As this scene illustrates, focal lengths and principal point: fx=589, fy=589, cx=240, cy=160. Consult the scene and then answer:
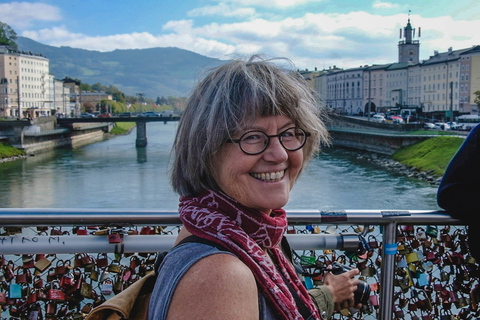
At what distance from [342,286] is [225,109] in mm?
714

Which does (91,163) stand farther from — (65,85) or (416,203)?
(65,85)

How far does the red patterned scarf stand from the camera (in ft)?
3.90

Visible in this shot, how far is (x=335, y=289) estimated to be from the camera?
66.9 inches

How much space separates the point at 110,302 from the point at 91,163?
35232mm

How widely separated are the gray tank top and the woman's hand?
561 mm

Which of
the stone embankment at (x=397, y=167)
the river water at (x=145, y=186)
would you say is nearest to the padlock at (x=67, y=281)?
the river water at (x=145, y=186)

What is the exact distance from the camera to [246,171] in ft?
4.40

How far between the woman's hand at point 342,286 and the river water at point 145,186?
12.1m

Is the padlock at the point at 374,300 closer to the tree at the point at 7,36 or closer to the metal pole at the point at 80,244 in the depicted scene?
the metal pole at the point at 80,244

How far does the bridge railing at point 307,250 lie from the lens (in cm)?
188

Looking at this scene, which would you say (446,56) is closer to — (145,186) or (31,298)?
(145,186)

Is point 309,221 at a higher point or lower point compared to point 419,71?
lower

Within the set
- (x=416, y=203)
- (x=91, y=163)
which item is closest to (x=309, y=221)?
(x=416, y=203)

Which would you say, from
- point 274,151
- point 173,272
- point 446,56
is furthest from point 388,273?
point 446,56
